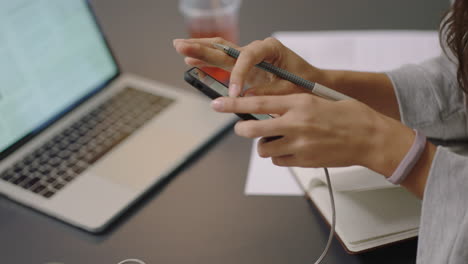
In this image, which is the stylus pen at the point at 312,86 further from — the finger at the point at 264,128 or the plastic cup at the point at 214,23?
the plastic cup at the point at 214,23

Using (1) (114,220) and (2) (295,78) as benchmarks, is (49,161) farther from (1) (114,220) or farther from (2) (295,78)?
(2) (295,78)

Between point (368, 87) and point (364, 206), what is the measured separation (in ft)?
0.60

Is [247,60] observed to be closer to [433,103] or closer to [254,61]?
[254,61]

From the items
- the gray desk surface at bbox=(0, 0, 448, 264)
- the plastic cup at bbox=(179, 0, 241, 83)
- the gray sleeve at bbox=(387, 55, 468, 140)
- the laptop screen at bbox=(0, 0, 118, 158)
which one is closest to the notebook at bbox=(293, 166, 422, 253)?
the gray desk surface at bbox=(0, 0, 448, 264)

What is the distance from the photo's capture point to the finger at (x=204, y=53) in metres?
0.59

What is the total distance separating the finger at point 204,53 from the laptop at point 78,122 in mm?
182

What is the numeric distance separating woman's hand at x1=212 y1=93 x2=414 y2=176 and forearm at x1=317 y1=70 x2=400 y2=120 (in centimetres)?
17

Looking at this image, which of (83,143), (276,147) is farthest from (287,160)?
(83,143)

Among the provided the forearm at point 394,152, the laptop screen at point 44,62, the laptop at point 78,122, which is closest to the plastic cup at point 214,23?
the laptop at point 78,122

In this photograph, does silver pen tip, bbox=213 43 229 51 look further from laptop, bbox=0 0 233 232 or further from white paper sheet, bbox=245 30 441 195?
white paper sheet, bbox=245 30 441 195

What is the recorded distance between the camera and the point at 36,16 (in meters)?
0.75

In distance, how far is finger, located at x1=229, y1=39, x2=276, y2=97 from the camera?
53 centimetres

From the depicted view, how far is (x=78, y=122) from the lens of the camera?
786 mm

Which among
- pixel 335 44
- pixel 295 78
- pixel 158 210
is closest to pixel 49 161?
pixel 158 210
